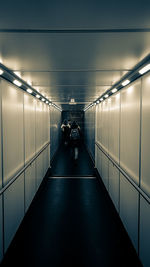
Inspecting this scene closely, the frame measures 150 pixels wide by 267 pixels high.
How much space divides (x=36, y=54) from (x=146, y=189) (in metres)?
2.16

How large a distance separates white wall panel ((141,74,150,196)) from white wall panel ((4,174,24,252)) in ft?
6.58

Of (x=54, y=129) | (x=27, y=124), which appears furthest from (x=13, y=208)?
(x=54, y=129)

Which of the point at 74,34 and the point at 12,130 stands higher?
the point at 74,34

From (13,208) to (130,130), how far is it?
2.36m

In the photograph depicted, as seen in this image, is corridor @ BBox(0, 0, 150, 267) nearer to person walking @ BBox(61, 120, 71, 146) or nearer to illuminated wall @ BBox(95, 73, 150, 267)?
illuminated wall @ BBox(95, 73, 150, 267)

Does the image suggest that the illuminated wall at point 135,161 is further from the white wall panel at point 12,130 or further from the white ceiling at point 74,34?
the white wall panel at point 12,130

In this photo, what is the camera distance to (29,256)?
284 centimetres

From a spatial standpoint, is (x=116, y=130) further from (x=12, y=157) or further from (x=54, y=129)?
(x=54, y=129)

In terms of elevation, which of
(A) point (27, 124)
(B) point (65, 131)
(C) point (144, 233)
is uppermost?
(A) point (27, 124)

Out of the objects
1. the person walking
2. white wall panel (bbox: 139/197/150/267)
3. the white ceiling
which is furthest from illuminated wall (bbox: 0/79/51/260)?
the person walking

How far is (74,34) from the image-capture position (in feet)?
5.46

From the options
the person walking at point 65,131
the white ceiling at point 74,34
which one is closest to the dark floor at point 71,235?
the white ceiling at point 74,34

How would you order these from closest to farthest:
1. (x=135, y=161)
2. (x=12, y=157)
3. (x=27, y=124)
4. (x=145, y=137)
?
1. (x=145, y=137)
2. (x=135, y=161)
3. (x=12, y=157)
4. (x=27, y=124)

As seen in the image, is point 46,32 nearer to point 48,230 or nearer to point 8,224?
point 8,224
